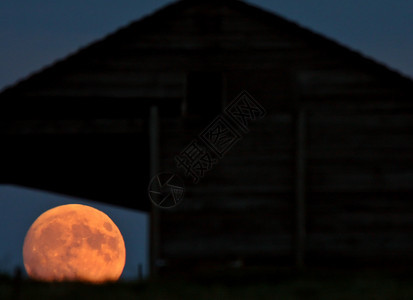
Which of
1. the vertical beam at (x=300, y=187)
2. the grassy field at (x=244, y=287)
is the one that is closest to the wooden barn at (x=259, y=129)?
the vertical beam at (x=300, y=187)

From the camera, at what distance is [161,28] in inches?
595

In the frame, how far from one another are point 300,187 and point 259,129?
148 cm

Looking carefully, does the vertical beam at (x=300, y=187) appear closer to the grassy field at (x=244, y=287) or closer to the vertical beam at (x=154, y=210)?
the grassy field at (x=244, y=287)

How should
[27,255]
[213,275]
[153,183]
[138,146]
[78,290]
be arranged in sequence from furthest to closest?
[27,255], [138,146], [153,183], [213,275], [78,290]

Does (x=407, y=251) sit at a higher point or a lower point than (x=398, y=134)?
lower

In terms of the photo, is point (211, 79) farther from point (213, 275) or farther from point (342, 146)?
point (213, 275)

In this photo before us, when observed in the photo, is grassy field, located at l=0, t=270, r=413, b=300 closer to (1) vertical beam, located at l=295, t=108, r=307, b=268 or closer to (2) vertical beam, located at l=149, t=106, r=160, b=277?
(1) vertical beam, located at l=295, t=108, r=307, b=268

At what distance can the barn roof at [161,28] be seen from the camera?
14750mm

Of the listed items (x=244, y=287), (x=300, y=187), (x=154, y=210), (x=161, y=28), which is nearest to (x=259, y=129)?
(x=300, y=187)

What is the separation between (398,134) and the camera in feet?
48.9

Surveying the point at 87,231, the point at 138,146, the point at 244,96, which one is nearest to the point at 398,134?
the point at 244,96

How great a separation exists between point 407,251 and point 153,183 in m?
5.48

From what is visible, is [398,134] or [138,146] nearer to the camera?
[398,134]

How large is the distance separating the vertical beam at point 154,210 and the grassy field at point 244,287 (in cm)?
134
